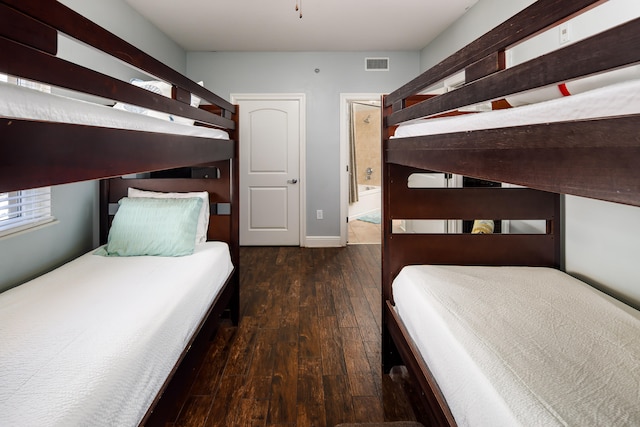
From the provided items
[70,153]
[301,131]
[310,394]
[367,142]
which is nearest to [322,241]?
[301,131]

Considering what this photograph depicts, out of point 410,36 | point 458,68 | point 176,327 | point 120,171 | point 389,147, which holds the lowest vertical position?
point 176,327

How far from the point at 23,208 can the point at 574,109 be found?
2.60 metres

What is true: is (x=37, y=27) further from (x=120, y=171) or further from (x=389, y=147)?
(x=389, y=147)

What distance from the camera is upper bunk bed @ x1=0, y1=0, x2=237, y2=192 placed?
67cm

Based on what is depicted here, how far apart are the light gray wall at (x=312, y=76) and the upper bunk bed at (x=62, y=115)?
3.68 meters

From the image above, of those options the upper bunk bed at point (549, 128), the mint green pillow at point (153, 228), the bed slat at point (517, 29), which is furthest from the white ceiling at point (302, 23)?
the upper bunk bed at point (549, 128)

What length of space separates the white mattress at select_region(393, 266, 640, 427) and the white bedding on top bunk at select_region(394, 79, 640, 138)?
602 mm

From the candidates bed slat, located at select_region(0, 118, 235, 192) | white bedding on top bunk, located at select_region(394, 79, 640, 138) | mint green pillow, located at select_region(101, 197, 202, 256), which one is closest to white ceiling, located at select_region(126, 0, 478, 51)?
mint green pillow, located at select_region(101, 197, 202, 256)

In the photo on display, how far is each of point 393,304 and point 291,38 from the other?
3.39 meters

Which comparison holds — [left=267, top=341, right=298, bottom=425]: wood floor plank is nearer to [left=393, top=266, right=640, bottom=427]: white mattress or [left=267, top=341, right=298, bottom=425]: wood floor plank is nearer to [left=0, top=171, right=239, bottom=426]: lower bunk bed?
[left=0, top=171, right=239, bottom=426]: lower bunk bed

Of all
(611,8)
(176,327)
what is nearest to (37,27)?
(176,327)

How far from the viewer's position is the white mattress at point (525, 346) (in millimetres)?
832

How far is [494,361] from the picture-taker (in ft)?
3.27

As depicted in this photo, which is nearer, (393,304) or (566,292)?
(566,292)
